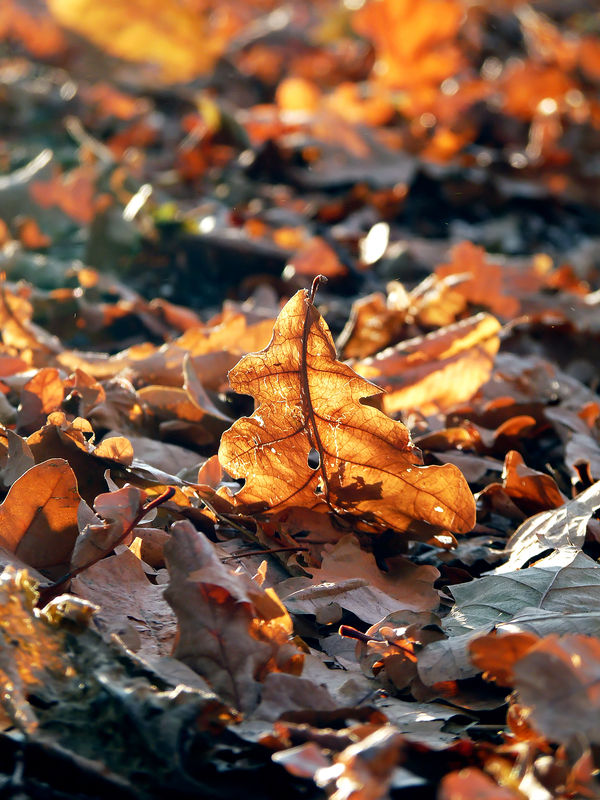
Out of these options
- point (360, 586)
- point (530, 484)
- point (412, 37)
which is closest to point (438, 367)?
point (530, 484)

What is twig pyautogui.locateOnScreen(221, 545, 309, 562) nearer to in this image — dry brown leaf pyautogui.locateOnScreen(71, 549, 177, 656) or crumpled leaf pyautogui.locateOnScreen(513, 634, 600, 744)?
dry brown leaf pyautogui.locateOnScreen(71, 549, 177, 656)

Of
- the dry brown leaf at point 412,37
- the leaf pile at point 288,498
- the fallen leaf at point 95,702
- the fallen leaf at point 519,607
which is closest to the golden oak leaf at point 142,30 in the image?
the dry brown leaf at point 412,37

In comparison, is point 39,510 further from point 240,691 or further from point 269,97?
point 269,97

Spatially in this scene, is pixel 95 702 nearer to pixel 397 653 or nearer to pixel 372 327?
pixel 397 653

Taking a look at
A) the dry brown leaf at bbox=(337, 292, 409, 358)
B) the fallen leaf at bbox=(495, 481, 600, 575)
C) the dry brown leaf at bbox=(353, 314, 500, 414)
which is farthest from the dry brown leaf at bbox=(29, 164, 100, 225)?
the fallen leaf at bbox=(495, 481, 600, 575)

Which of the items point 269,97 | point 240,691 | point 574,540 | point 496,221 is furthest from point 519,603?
point 269,97

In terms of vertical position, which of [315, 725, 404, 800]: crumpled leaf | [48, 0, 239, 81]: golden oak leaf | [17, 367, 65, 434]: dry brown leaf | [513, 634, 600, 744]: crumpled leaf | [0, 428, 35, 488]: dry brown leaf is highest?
[315, 725, 404, 800]: crumpled leaf
